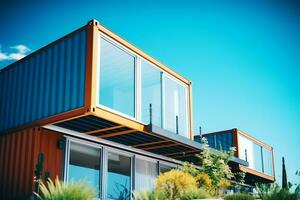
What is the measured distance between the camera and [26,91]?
12.0m

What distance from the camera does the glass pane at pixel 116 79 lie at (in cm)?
1067

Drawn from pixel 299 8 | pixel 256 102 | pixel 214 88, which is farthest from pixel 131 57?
pixel 299 8

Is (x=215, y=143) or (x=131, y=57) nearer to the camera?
(x=131, y=57)

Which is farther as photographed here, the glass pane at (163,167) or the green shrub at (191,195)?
the glass pane at (163,167)

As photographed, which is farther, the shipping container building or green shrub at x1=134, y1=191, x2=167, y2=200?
the shipping container building

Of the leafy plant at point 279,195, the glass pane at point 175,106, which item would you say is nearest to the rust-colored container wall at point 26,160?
the glass pane at point 175,106

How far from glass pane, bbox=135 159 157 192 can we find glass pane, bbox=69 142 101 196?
201 centimetres

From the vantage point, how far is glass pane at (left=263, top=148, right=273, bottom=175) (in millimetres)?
23300

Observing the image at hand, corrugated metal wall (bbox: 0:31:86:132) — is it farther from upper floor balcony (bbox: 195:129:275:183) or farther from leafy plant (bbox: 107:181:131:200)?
upper floor balcony (bbox: 195:129:275:183)

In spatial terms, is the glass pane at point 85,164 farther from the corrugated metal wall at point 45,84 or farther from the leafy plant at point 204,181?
the leafy plant at point 204,181

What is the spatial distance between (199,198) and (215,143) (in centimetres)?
1114

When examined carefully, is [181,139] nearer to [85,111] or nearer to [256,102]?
[85,111]

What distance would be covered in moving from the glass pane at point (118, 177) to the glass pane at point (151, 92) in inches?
71.4

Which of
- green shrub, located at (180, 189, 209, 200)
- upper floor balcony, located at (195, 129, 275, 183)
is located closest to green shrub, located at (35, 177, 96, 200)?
green shrub, located at (180, 189, 209, 200)
